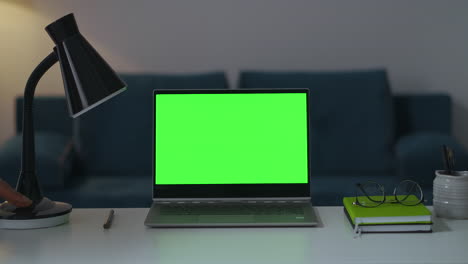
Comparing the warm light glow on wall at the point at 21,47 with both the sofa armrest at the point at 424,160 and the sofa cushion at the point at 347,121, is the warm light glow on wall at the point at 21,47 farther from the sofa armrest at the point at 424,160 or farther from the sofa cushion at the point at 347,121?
the sofa armrest at the point at 424,160

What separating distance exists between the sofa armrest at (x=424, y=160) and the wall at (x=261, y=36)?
75 centimetres

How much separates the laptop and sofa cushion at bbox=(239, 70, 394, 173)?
1568 mm

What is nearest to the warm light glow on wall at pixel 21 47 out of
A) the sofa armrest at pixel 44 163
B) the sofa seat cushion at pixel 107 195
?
the sofa armrest at pixel 44 163

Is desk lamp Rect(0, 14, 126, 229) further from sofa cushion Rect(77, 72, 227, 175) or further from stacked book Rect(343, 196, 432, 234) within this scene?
sofa cushion Rect(77, 72, 227, 175)

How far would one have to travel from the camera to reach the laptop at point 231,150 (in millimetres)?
1688

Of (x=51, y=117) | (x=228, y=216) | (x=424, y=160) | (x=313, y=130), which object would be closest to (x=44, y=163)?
(x=51, y=117)

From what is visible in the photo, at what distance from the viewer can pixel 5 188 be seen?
4.89 feet

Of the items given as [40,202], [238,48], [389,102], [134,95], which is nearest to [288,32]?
[238,48]

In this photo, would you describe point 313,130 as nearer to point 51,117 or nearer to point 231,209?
point 51,117

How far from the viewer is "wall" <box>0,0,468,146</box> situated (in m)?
3.68

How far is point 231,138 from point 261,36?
81.9 inches

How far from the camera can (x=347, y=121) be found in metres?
3.29

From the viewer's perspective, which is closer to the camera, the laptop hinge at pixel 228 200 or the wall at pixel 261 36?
the laptop hinge at pixel 228 200

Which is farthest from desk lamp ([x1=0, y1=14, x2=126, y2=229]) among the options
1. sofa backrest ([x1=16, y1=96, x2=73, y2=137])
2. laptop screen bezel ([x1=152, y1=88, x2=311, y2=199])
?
sofa backrest ([x1=16, y1=96, x2=73, y2=137])
